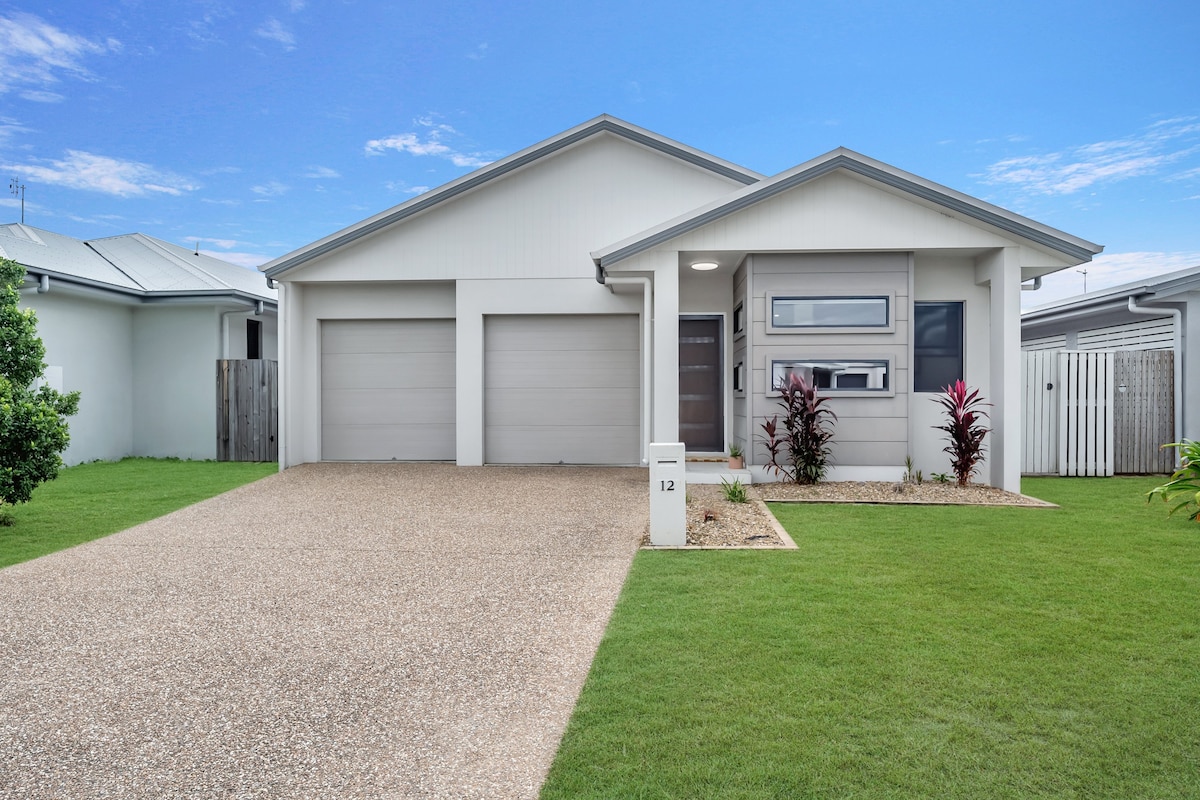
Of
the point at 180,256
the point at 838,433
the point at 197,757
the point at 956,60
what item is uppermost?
the point at 956,60

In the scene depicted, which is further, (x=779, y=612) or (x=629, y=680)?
(x=779, y=612)

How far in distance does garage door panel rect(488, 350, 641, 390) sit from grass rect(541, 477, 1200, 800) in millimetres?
6447

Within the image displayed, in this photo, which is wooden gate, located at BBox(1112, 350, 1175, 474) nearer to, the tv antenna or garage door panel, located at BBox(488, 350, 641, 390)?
garage door panel, located at BBox(488, 350, 641, 390)

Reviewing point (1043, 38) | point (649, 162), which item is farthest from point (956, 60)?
point (649, 162)

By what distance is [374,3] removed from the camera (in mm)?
14242

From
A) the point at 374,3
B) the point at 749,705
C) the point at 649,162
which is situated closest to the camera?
the point at 749,705

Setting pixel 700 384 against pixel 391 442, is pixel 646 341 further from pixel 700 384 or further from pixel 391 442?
pixel 391 442

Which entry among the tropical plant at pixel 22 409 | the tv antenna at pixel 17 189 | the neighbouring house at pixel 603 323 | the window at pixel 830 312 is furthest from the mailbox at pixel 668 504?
the tv antenna at pixel 17 189

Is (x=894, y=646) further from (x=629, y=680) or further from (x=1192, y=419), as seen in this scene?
(x=1192, y=419)

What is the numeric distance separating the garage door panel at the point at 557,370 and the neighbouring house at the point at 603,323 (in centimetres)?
3

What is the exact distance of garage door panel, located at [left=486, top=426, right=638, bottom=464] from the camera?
39.9 ft

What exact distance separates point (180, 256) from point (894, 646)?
709 inches

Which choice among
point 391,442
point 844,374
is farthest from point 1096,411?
point 391,442

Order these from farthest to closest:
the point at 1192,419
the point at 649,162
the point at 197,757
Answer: the point at 649,162
the point at 1192,419
the point at 197,757
